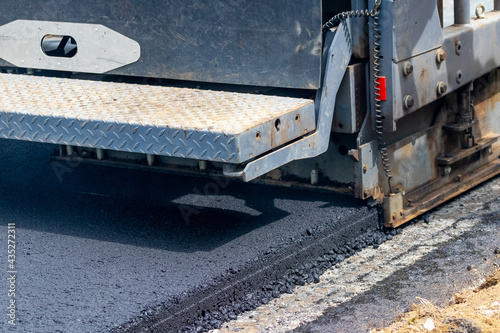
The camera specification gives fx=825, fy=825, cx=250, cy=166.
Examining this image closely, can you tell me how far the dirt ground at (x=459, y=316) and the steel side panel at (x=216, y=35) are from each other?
134cm

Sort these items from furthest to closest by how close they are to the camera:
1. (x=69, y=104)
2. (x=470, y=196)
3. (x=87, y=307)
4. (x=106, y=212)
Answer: (x=470, y=196), (x=106, y=212), (x=69, y=104), (x=87, y=307)

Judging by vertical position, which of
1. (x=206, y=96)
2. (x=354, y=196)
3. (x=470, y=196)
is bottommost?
(x=470, y=196)

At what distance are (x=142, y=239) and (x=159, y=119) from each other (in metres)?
0.69

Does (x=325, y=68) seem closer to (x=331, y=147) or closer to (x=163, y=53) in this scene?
(x=331, y=147)

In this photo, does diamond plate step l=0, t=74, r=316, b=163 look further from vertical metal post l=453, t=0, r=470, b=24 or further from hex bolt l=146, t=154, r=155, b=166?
vertical metal post l=453, t=0, r=470, b=24

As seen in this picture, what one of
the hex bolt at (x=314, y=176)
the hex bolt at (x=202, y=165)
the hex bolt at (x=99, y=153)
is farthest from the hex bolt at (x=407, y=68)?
the hex bolt at (x=99, y=153)

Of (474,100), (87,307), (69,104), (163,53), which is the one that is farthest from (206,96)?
(474,100)

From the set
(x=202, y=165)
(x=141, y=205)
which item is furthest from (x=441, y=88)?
(x=141, y=205)

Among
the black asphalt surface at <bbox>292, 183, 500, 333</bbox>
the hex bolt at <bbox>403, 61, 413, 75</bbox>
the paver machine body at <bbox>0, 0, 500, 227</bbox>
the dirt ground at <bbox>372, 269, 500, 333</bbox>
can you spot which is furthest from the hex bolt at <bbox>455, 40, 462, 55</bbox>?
the dirt ground at <bbox>372, 269, 500, 333</bbox>

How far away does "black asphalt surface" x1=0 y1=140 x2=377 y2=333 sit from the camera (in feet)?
12.0

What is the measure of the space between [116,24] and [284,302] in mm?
1927

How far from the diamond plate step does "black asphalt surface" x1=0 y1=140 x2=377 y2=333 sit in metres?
0.55

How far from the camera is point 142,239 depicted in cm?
435

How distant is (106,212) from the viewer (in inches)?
186
